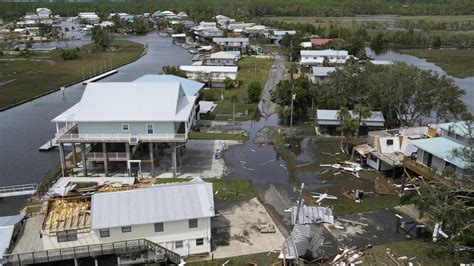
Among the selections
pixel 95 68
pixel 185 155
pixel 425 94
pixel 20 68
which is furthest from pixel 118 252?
pixel 20 68

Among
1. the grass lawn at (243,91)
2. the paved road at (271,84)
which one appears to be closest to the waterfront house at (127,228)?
the grass lawn at (243,91)

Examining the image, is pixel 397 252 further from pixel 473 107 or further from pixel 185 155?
pixel 473 107

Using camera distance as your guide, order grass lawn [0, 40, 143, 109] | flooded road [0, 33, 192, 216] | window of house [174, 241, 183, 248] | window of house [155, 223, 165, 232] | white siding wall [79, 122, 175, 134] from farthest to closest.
Result: grass lawn [0, 40, 143, 109] < flooded road [0, 33, 192, 216] < white siding wall [79, 122, 175, 134] < window of house [174, 241, 183, 248] < window of house [155, 223, 165, 232]

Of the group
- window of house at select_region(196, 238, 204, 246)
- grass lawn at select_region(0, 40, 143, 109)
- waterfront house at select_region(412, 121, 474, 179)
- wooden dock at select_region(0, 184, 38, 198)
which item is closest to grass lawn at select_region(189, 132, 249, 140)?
wooden dock at select_region(0, 184, 38, 198)

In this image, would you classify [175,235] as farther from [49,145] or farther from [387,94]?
[387,94]

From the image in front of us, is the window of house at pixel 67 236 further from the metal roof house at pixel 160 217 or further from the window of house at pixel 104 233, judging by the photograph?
the window of house at pixel 104 233

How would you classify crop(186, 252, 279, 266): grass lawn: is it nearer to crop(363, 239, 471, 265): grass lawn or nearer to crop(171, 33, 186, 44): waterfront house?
crop(363, 239, 471, 265): grass lawn

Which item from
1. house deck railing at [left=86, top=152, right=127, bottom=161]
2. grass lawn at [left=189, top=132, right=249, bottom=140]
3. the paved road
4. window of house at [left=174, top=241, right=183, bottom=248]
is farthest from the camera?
the paved road
